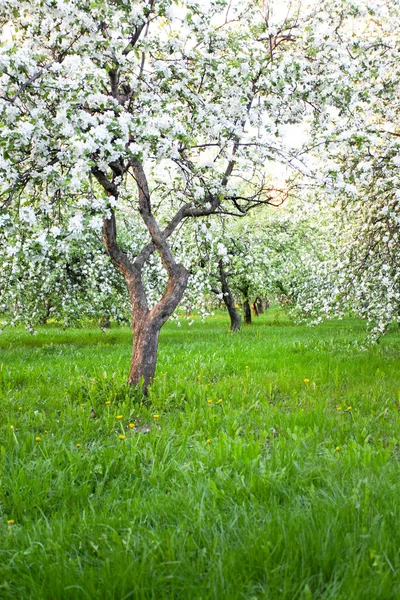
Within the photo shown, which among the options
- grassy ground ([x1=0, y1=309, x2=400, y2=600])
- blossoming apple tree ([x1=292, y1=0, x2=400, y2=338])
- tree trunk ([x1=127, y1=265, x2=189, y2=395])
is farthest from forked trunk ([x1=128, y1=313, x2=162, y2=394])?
blossoming apple tree ([x1=292, y1=0, x2=400, y2=338])

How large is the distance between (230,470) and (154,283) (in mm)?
11978

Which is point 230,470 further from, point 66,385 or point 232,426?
point 66,385

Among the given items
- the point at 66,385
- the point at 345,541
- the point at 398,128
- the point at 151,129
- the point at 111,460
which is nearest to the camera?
the point at 345,541

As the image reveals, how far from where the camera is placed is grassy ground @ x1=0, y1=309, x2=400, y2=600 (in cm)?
240

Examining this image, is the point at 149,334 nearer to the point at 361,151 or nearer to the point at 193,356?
the point at 193,356

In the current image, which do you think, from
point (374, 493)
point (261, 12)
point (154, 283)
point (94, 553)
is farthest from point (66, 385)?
point (154, 283)

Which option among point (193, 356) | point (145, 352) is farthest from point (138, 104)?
point (193, 356)

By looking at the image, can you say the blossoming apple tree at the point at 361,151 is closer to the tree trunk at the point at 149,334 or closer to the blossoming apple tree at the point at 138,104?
the blossoming apple tree at the point at 138,104

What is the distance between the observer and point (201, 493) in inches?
136

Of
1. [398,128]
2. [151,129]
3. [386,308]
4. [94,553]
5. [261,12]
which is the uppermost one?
[261,12]

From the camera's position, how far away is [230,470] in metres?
3.78

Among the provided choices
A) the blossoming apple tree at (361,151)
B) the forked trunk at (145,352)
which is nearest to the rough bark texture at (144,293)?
the forked trunk at (145,352)

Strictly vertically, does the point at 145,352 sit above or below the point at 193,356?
above

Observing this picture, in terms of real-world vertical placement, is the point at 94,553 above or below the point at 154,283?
below
